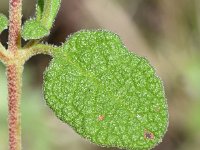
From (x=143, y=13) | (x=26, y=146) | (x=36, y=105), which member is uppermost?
(x=143, y=13)

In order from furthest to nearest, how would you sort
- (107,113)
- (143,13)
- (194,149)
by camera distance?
(143,13) → (194,149) → (107,113)

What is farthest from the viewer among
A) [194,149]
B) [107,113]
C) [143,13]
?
[143,13]

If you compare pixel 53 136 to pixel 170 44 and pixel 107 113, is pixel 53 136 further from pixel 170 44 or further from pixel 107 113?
pixel 107 113

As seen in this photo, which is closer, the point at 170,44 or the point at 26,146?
the point at 26,146

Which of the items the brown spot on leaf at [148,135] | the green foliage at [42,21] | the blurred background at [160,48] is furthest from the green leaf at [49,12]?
the blurred background at [160,48]

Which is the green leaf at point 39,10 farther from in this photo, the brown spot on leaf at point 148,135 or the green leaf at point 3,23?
the brown spot on leaf at point 148,135

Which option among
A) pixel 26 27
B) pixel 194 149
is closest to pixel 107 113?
pixel 26 27

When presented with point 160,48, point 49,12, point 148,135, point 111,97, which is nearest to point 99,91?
point 111,97
